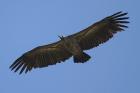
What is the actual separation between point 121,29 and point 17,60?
4.81 metres

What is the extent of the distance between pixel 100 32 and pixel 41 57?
110 inches

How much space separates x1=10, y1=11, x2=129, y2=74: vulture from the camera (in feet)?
108

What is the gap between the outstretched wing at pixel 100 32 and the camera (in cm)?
3319

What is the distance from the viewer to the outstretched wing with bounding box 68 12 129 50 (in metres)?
33.2

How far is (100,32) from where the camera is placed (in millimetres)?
33531

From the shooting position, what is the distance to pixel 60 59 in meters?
33.8

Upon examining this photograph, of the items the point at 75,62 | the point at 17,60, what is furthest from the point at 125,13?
the point at 17,60

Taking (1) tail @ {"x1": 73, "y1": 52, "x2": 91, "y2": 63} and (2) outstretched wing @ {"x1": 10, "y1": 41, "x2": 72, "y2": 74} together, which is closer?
(1) tail @ {"x1": 73, "y1": 52, "x2": 91, "y2": 63}

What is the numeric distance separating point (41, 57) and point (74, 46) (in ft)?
6.81

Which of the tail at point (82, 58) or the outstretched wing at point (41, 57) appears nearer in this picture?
the tail at point (82, 58)

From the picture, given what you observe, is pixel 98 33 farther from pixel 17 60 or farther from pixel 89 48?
pixel 17 60

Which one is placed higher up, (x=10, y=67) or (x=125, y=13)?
(x=125, y=13)

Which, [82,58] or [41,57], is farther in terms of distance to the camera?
[41,57]

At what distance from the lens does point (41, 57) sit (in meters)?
34.3
